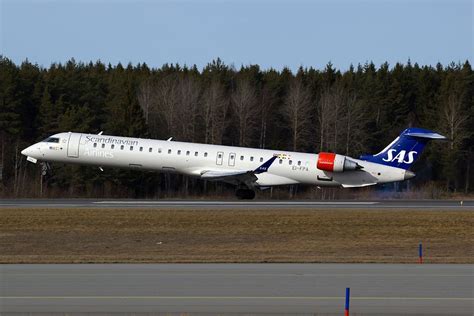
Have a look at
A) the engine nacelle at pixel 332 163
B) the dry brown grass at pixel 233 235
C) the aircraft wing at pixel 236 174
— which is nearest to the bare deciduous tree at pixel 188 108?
the aircraft wing at pixel 236 174

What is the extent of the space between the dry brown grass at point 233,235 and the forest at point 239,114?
2466 centimetres

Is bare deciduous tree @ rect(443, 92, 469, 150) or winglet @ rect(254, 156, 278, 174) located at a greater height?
bare deciduous tree @ rect(443, 92, 469, 150)

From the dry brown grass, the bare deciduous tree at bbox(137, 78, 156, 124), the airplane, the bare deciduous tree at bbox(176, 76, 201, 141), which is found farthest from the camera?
the bare deciduous tree at bbox(137, 78, 156, 124)

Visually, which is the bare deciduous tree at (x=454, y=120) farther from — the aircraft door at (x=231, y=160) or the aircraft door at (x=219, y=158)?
the aircraft door at (x=219, y=158)

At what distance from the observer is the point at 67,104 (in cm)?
7462

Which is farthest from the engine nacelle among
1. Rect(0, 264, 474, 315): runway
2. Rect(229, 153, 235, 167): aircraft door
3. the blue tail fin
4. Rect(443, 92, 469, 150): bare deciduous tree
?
Rect(443, 92, 469, 150): bare deciduous tree

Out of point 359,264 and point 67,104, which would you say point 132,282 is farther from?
point 67,104

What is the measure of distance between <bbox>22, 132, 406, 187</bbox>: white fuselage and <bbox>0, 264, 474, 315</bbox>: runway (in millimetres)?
24349

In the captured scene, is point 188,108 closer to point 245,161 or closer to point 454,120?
point 454,120

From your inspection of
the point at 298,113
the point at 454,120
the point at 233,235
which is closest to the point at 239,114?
the point at 298,113

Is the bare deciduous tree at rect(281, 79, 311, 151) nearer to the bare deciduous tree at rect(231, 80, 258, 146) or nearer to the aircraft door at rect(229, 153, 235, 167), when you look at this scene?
the bare deciduous tree at rect(231, 80, 258, 146)

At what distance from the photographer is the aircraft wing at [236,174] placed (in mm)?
44219

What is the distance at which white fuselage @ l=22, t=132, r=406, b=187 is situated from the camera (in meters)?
45.0

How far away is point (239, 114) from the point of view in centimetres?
7600
